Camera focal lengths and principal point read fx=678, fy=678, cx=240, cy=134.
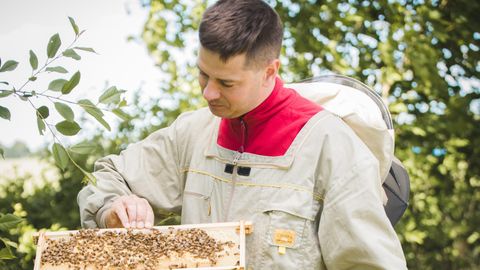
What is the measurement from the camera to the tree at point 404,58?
17.5 feet

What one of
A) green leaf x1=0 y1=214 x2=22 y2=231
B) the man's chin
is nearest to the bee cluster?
green leaf x1=0 y1=214 x2=22 y2=231

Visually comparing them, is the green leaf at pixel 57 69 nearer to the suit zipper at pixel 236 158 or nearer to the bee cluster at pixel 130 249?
the bee cluster at pixel 130 249

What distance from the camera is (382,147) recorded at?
269 centimetres

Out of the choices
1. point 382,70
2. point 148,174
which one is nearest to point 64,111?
point 148,174

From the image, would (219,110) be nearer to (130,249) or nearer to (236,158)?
(236,158)

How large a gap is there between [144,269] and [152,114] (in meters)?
3.15

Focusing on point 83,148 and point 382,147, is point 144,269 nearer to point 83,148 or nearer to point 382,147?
point 83,148

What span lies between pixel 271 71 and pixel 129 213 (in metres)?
0.77

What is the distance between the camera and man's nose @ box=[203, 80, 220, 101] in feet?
8.16

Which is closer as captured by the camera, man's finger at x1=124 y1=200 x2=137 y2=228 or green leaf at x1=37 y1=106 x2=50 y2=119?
green leaf at x1=37 y1=106 x2=50 y2=119

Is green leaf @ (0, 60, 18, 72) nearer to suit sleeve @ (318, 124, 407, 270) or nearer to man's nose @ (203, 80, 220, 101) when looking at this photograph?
man's nose @ (203, 80, 220, 101)

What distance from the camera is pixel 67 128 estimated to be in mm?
2135

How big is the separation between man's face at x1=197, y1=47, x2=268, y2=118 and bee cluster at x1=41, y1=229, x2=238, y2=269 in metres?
0.48

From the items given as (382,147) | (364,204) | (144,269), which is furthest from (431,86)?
(144,269)
